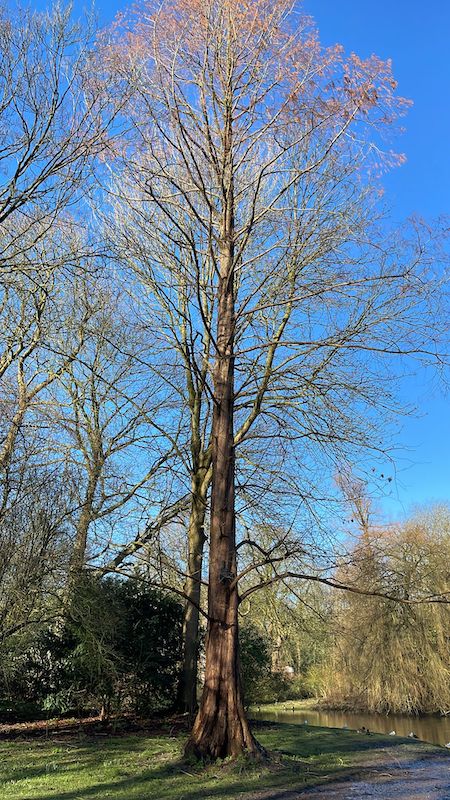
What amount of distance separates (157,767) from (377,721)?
1370cm

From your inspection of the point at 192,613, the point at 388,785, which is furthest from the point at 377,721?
the point at 388,785

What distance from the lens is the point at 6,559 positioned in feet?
26.5

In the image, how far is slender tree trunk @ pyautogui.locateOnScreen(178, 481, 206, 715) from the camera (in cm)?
1005

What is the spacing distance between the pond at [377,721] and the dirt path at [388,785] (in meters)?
8.38

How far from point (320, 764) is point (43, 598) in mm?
4530

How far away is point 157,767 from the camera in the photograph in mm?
5988

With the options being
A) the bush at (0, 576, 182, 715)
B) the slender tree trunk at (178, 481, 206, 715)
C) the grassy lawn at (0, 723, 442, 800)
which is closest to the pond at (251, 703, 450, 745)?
the slender tree trunk at (178, 481, 206, 715)

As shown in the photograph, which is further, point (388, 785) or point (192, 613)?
point (192, 613)

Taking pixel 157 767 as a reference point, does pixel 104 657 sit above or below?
above

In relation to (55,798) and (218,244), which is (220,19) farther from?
(55,798)

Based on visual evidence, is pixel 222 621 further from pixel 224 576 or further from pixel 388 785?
pixel 388 785

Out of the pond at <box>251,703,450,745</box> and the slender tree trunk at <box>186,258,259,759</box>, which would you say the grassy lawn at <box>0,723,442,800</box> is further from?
the pond at <box>251,703,450,745</box>

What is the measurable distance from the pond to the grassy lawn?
6942 millimetres

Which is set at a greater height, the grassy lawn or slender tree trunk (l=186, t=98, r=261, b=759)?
slender tree trunk (l=186, t=98, r=261, b=759)
